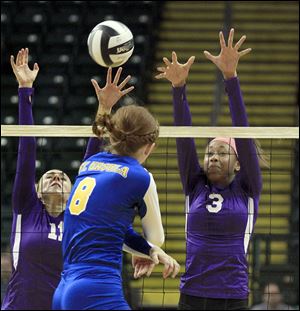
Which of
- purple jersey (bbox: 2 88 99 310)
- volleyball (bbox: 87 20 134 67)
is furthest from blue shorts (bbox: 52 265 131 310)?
volleyball (bbox: 87 20 134 67)

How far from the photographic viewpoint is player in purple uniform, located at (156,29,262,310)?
556 cm

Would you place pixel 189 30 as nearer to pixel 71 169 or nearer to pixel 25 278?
pixel 71 169

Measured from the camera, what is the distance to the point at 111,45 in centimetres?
620

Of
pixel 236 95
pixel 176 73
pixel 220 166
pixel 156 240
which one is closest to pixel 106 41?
pixel 176 73

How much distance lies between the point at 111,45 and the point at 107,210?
2.25 m

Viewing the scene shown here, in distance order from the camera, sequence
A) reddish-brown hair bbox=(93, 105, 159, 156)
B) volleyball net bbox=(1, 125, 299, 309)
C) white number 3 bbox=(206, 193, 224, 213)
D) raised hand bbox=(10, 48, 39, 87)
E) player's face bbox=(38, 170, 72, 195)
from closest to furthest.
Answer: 1. reddish-brown hair bbox=(93, 105, 159, 156)
2. white number 3 bbox=(206, 193, 224, 213)
3. raised hand bbox=(10, 48, 39, 87)
4. player's face bbox=(38, 170, 72, 195)
5. volleyball net bbox=(1, 125, 299, 309)

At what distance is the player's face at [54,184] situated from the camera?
6160 millimetres

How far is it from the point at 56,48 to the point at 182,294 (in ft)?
31.6

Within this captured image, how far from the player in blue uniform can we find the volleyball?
189 centimetres

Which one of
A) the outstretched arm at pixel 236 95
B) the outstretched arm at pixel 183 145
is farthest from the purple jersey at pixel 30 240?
the outstretched arm at pixel 236 95

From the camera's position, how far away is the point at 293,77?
1502 cm

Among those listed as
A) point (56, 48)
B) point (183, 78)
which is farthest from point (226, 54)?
point (56, 48)

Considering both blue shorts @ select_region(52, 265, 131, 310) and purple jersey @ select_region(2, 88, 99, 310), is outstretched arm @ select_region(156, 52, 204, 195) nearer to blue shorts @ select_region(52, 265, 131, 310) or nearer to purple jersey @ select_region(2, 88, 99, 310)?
purple jersey @ select_region(2, 88, 99, 310)

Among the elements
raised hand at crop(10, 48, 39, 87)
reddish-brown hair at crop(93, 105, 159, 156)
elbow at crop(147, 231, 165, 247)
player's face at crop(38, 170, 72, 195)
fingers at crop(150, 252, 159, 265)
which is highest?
raised hand at crop(10, 48, 39, 87)
